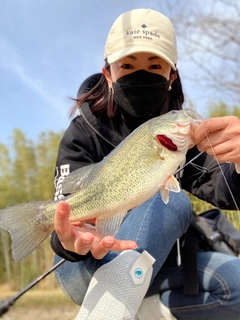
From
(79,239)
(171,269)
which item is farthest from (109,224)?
(171,269)

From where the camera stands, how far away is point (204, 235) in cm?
156

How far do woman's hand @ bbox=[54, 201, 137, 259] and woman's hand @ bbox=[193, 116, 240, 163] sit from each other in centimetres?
33

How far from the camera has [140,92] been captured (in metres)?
1.42

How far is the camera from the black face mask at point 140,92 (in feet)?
4.57

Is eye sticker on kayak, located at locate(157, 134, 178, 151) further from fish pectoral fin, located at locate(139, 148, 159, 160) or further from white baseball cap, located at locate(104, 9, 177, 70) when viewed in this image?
white baseball cap, located at locate(104, 9, 177, 70)

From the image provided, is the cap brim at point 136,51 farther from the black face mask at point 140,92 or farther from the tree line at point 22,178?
the tree line at point 22,178

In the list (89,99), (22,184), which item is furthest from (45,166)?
(89,99)

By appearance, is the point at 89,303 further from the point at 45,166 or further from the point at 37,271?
the point at 45,166

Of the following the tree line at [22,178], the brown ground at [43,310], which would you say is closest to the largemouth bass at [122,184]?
the brown ground at [43,310]

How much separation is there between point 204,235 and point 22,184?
997cm

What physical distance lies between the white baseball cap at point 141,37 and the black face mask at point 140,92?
0.26 ft

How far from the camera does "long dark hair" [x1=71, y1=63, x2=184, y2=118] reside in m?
1.54

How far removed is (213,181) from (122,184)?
489mm

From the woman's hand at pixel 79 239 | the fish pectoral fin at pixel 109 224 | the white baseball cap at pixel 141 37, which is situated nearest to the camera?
the woman's hand at pixel 79 239
